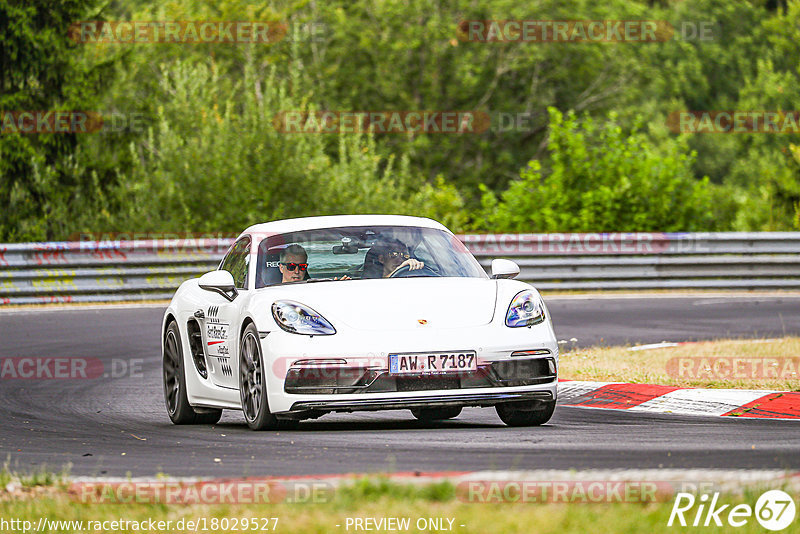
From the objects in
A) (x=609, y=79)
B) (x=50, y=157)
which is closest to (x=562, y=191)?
(x=50, y=157)

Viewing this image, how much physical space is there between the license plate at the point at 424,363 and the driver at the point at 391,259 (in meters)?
1.10

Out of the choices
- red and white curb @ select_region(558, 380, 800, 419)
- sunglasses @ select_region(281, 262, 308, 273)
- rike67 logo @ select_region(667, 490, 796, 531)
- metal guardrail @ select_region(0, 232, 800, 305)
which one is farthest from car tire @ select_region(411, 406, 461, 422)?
metal guardrail @ select_region(0, 232, 800, 305)

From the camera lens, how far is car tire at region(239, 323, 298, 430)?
8219mm

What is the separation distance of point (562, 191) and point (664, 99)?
46.5 metres

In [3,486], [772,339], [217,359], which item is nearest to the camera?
[3,486]

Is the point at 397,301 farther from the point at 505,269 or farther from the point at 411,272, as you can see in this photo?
the point at 505,269

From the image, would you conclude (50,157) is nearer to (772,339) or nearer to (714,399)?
(772,339)

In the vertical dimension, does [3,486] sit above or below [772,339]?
above

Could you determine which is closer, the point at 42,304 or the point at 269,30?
the point at 42,304

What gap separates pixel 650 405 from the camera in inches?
376

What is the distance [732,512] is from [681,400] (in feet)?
15.3

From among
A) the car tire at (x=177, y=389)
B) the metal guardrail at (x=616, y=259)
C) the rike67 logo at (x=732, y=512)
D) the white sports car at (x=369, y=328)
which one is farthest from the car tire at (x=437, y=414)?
the metal guardrail at (x=616, y=259)

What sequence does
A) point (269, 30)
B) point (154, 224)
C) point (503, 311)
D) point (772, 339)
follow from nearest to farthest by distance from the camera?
point (503, 311) < point (772, 339) < point (154, 224) < point (269, 30)

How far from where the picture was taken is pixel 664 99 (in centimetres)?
7175
